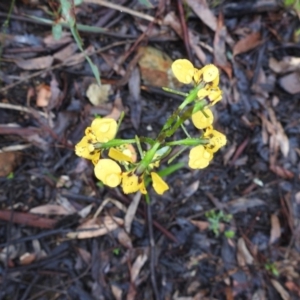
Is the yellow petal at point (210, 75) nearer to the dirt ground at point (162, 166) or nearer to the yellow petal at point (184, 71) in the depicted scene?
the yellow petal at point (184, 71)

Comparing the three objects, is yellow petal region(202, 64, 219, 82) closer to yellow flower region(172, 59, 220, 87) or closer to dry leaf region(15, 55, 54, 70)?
yellow flower region(172, 59, 220, 87)

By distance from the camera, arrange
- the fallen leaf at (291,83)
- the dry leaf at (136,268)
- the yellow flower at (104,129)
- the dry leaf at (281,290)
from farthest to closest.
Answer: the fallen leaf at (291,83) < the dry leaf at (281,290) < the dry leaf at (136,268) < the yellow flower at (104,129)

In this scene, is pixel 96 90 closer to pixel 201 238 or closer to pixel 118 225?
pixel 118 225

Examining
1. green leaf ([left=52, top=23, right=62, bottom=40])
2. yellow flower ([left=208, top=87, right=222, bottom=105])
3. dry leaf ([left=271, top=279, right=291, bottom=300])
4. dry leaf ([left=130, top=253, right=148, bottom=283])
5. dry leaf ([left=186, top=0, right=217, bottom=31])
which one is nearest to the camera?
yellow flower ([left=208, top=87, right=222, bottom=105])

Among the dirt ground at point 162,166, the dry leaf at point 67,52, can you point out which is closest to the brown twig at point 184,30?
the dirt ground at point 162,166

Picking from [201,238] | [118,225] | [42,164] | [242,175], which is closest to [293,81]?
[242,175]

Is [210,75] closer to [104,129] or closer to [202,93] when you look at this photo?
[202,93]

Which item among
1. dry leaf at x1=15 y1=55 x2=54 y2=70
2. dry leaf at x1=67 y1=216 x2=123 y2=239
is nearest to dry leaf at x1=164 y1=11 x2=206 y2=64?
dry leaf at x1=15 y1=55 x2=54 y2=70
